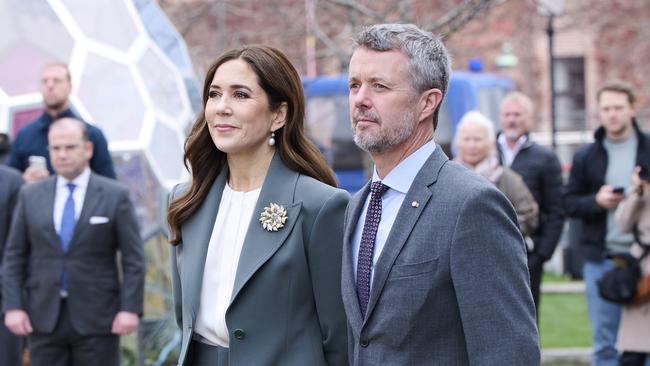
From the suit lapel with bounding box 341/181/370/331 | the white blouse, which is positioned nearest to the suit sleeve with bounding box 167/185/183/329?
the white blouse

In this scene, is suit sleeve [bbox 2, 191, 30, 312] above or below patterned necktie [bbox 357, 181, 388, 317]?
below

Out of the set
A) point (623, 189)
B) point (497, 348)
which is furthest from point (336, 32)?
point (497, 348)

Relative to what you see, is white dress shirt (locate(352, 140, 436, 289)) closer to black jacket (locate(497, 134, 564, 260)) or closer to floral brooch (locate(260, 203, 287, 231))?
floral brooch (locate(260, 203, 287, 231))

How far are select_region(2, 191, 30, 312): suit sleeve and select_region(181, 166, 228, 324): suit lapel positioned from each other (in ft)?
10.6

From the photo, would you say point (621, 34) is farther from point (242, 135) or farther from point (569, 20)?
point (242, 135)

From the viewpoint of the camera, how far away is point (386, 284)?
366 cm

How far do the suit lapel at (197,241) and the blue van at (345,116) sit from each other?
12.1m

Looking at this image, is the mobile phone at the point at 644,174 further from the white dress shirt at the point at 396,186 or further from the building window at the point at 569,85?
the building window at the point at 569,85

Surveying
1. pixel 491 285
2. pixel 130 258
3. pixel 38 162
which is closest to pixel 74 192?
pixel 130 258

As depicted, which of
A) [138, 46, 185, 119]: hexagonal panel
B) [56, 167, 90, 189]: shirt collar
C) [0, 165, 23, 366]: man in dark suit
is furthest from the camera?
[138, 46, 185, 119]: hexagonal panel

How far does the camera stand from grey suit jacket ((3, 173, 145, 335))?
25.0ft

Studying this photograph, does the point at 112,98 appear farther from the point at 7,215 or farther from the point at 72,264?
the point at 72,264

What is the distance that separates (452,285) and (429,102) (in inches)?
23.7

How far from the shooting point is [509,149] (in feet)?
29.9
